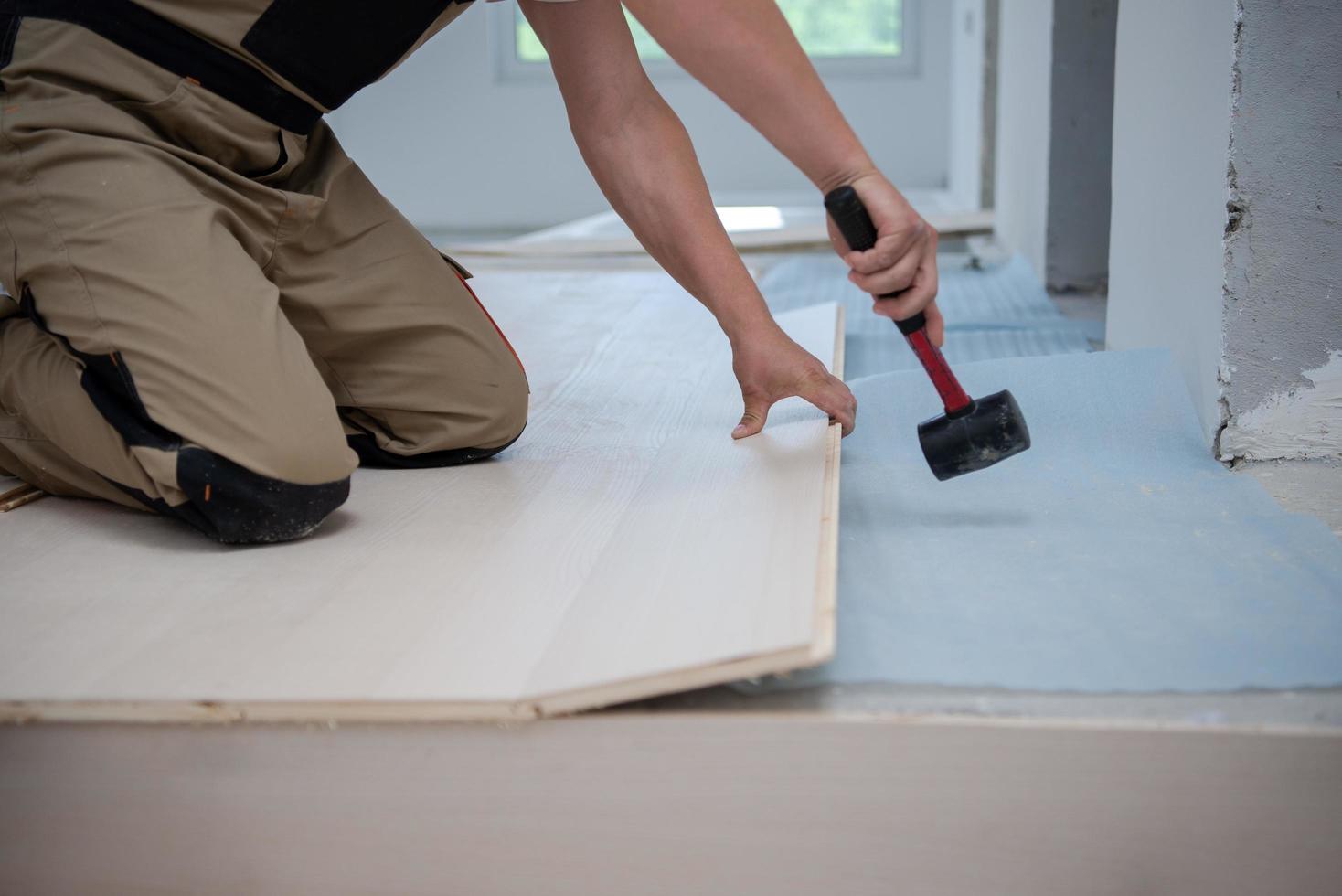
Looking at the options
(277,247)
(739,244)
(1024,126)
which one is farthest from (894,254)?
(1024,126)

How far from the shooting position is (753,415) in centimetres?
162

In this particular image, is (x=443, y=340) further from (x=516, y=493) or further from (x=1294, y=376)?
(x=1294, y=376)

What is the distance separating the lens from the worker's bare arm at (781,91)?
1.28 m

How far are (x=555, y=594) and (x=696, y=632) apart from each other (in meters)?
0.21

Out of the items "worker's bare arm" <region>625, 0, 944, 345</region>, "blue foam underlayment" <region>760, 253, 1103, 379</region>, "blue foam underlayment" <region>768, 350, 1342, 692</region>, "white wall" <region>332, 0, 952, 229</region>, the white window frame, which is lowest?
"white wall" <region>332, 0, 952, 229</region>

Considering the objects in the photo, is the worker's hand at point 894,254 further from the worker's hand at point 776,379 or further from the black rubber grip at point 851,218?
the worker's hand at point 776,379

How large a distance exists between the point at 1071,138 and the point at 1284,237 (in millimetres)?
2034

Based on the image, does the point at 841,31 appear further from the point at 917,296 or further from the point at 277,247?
the point at 917,296

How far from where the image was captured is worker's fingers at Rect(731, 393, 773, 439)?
161 centimetres

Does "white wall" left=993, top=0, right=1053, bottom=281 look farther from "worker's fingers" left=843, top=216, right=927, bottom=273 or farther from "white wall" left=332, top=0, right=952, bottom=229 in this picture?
"white wall" left=332, top=0, right=952, bottom=229


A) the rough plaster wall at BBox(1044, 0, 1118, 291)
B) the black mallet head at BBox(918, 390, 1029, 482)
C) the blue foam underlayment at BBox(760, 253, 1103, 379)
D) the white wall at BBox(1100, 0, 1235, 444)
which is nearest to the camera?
the black mallet head at BBox(918, 390, 1029, 482)

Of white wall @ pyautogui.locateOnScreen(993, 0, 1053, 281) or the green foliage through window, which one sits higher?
white wall @ pyautogui.locateOnScreen(993, 0, 1053, 281)

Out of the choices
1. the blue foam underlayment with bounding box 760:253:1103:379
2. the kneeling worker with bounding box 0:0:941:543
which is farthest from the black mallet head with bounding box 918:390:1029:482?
the blue foam underlayment with bounding box 760:253:1103:379

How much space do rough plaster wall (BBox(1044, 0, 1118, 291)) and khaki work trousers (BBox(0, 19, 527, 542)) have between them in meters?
2.44
